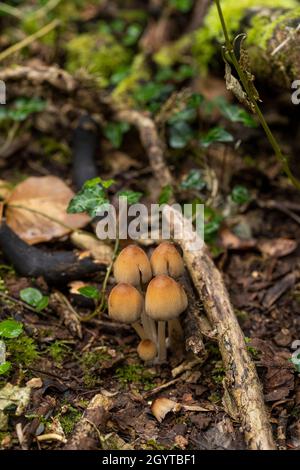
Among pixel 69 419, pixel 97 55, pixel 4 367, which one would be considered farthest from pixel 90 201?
pixel 97 55

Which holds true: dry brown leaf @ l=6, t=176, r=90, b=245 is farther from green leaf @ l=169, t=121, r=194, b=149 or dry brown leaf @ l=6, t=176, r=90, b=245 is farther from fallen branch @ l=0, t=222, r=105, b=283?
green leaf @ l=169, t=121, r=194, b=149

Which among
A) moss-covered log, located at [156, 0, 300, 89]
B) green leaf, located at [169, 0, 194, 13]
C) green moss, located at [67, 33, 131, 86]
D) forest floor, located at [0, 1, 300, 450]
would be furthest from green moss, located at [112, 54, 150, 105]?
green leaf, located at [169, 0, 194, 13]

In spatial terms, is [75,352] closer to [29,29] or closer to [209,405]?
[209,405]

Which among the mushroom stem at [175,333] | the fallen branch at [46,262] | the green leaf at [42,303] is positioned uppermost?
the fallen branch at [46,262]

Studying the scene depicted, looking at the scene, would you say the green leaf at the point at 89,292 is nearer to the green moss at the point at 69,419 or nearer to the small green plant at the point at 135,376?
the small green plant at the point at 135,376

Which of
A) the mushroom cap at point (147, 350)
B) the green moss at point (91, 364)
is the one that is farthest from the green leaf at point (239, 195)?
the green moss at point (91, 364)
